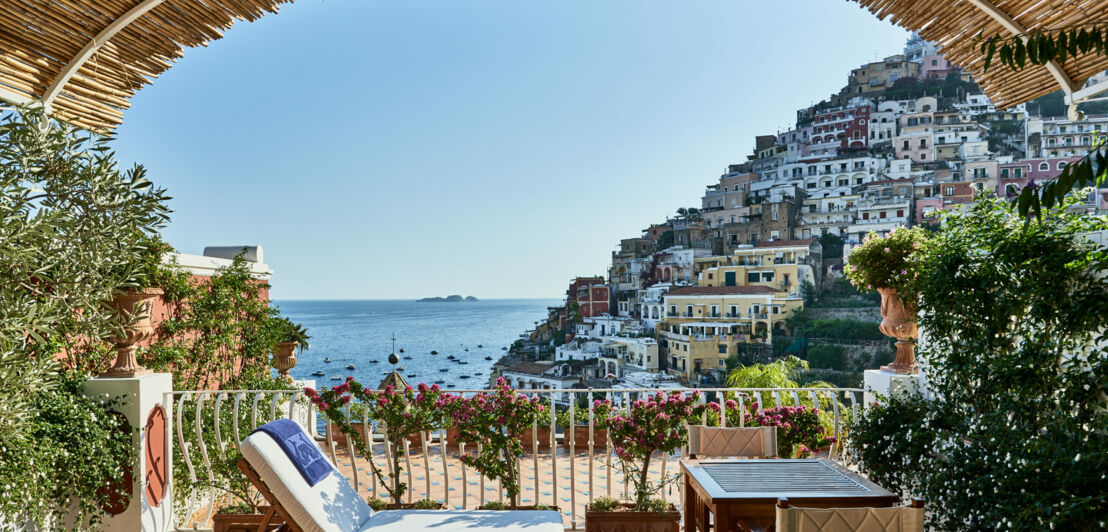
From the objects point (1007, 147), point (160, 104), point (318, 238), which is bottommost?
point (318, 238)

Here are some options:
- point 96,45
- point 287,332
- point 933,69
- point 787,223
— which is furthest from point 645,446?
point 933,69

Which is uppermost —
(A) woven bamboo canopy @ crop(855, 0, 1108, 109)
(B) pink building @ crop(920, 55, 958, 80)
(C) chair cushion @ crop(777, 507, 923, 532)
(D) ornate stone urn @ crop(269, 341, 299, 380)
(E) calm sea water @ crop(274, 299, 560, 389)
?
(B) pink building @ crop(920, 55, 958, 80)

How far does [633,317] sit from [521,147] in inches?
943

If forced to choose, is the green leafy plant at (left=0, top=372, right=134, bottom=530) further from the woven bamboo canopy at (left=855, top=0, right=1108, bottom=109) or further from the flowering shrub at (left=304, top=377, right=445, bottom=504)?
the woven bamboo canopy at (left=855, top=0, right=1108, bottom=109)

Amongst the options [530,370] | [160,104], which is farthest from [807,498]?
[160,104]

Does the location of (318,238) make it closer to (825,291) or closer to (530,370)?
(530,370)

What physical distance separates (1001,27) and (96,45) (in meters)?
3.86

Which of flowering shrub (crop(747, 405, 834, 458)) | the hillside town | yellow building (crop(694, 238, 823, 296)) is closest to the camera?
flowering shrub (crop(747, 405, 834, 458))

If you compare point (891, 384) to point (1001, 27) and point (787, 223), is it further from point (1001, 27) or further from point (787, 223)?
point (787, 223)

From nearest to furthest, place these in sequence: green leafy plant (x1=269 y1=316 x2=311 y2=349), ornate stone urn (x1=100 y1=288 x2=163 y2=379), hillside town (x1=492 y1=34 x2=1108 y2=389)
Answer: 1. ornate stone urn (x1=100 y1=288 x2=163 y2=379)
2. green leafy plant (x1=269 y1=316 x2=311 y2=349)
3. hillside town (x1=492 y1=34 x2=1108 y2=389)

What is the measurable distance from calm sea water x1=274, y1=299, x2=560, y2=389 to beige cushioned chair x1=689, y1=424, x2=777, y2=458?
3563 cm

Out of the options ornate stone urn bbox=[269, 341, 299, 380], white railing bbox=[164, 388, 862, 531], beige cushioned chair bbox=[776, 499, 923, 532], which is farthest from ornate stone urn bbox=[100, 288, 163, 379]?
beige cushioned chair bbox=[776, 499, 923, 532]

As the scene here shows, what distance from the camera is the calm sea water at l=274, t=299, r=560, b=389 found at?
54188 mm

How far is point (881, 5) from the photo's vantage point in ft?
10.1
